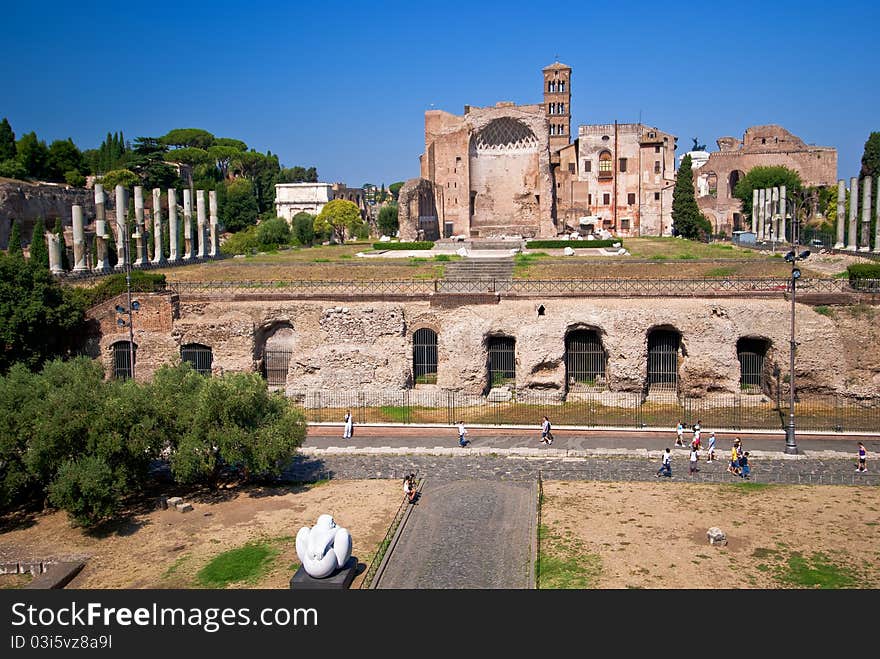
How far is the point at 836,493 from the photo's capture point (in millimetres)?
20656

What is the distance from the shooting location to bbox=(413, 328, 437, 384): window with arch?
33688 mm

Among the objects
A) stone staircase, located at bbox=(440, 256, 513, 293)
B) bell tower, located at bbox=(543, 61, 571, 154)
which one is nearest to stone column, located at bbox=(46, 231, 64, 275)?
stone staircase, located at bbox=(440, 256, 513, 293)

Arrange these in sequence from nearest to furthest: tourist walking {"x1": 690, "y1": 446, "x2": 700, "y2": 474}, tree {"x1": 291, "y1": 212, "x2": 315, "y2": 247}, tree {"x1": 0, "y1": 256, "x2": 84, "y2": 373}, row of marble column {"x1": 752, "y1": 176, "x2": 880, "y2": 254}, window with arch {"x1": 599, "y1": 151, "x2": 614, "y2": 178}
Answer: tourist walking {"x1": 690, "y1": 446, "x2": 700, "y2": 474} < tree {"x1": 0, "y1": 256, "x2": 84, "y2": 373} < row of marble column {"x1": 752, "y1": 176, "x2": 880, "y2": 254} < window with arch {"x1": 599, "y1": 151, "x2": 614, "y2": 178} < tree {"x1": 291, "y1": 212, "x2": 315, "y2": 247}

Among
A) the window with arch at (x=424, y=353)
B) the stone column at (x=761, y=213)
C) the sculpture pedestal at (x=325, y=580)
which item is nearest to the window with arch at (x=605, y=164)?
the stone column at (x=761, y=213)

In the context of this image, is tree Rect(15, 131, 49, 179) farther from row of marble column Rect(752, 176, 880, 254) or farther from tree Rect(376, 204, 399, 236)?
row of marble column Rect(752, 176, 880, 254)

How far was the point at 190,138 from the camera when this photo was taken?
394ft

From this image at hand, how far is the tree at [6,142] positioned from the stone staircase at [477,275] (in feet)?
161

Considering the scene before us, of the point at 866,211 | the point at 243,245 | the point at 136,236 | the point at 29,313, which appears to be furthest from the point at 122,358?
the point at 866,211

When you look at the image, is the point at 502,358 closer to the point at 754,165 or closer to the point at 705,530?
the point at 705,530

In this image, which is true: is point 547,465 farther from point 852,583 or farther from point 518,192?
point 518,192

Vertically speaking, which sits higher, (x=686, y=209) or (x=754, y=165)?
(x=754, y=165)

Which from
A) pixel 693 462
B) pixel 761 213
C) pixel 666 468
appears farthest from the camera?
pixel 761 213

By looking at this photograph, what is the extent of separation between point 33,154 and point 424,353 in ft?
190

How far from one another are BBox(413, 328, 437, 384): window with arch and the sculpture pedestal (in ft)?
58.5
